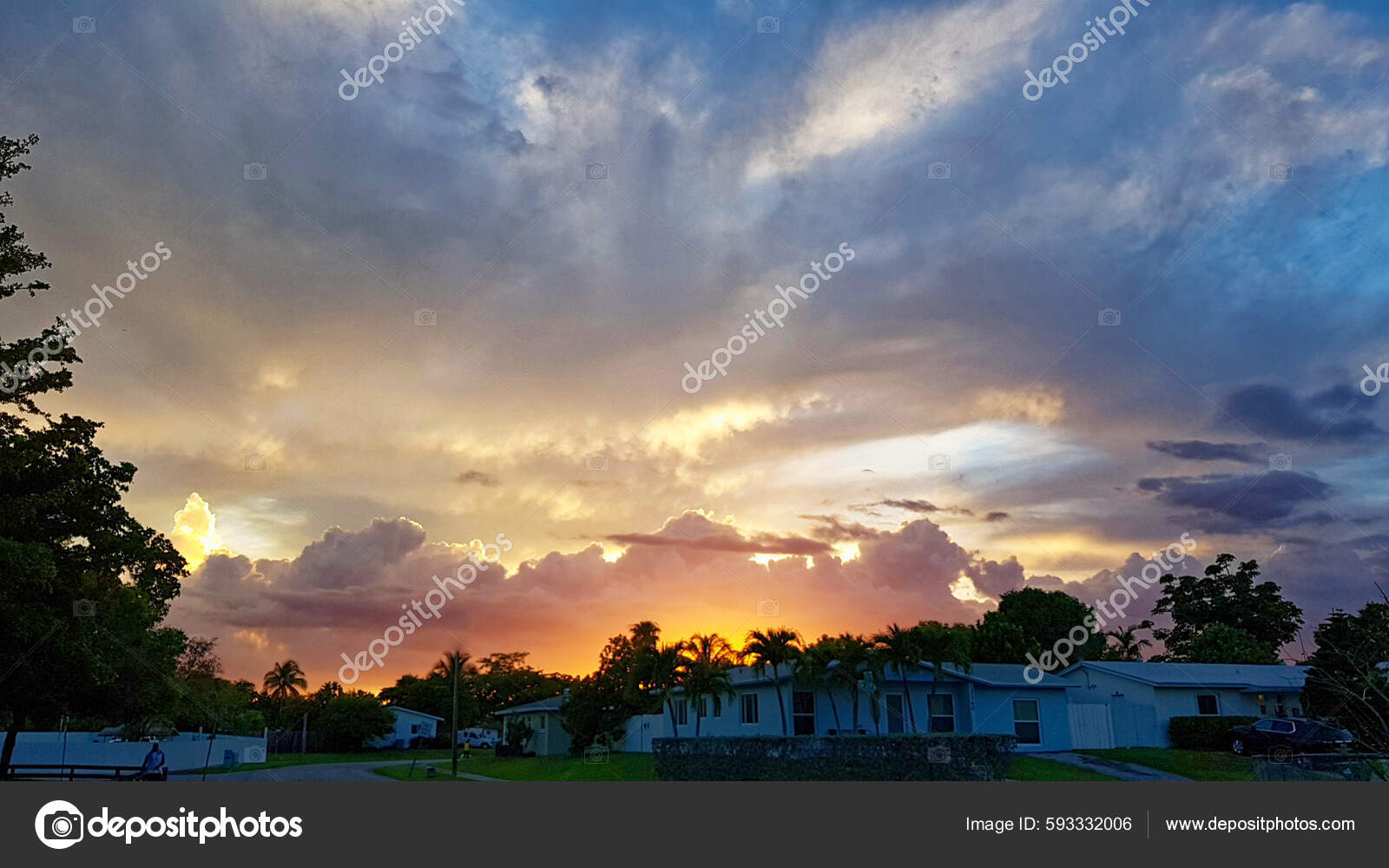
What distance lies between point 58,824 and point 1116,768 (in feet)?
108

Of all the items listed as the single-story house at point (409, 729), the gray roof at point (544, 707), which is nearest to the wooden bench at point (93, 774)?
the gray roof at point (544, 707)

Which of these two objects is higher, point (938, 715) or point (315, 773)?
point (938, 715)

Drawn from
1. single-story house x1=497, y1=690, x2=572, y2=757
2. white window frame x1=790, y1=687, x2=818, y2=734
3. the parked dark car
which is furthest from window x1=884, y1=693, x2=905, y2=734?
single-story house x1=497, y1=690, x2=572, y2=757

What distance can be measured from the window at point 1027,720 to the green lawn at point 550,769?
15757 millimetres

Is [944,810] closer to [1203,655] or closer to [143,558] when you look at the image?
[143,558]

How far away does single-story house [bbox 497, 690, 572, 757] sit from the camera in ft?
195

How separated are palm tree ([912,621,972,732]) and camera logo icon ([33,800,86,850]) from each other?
30.1 meters

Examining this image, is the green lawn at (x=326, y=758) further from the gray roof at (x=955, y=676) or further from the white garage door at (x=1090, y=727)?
the white garage door at (x=1090, y=727)

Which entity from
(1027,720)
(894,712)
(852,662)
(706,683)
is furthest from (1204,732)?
(706,683)

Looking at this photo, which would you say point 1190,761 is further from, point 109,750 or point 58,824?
point 109,750

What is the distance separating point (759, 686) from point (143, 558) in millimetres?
24164

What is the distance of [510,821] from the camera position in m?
17.8

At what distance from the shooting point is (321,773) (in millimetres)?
48562

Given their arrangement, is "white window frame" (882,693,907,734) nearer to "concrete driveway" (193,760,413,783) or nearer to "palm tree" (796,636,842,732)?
"palm tree" (796,636,842,732)
